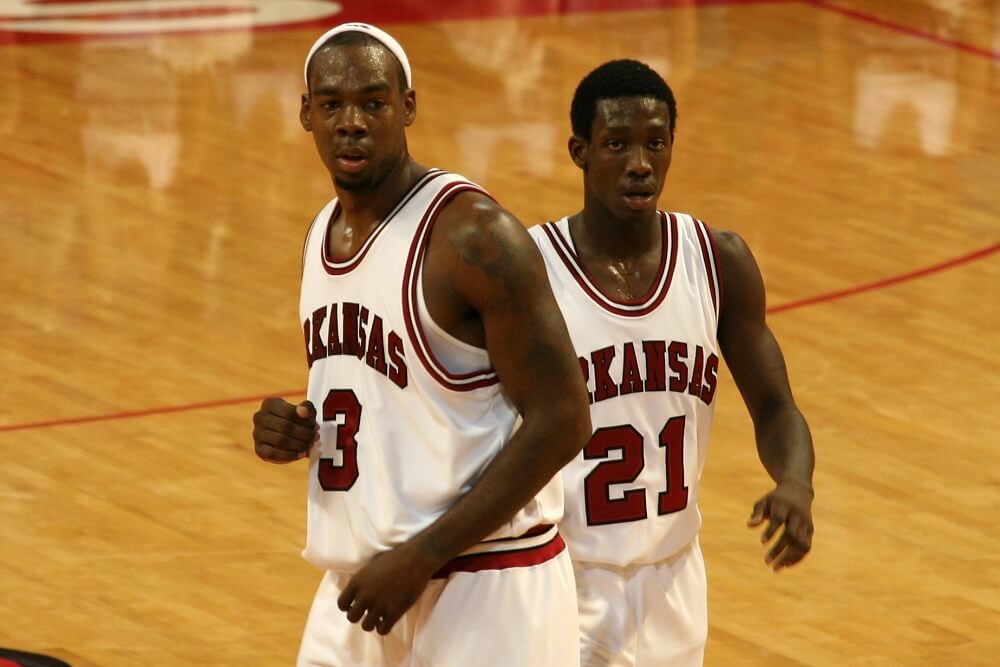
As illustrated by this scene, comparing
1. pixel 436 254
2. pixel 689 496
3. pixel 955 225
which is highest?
pixel 436 254

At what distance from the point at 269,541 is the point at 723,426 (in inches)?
70.2

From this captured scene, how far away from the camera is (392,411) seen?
3.09 meters

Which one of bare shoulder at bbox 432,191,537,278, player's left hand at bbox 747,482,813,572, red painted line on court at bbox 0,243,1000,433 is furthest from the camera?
red painted line on court at bbox 0,243,1000,433

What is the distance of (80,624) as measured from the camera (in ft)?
17.2

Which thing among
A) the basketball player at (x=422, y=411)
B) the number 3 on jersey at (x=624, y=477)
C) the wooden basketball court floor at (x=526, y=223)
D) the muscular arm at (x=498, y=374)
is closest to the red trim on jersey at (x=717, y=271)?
the number 3 on jersey at (x=624, y=477)

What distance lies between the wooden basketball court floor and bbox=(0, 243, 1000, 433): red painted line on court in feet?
0.06

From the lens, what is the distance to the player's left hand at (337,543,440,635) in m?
3.00

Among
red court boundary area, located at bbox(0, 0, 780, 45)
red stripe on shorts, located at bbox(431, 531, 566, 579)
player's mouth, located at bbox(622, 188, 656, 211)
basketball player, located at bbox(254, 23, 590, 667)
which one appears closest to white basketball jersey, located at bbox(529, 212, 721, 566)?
player's mouth, located at bbox(622, 188, 656, 211)

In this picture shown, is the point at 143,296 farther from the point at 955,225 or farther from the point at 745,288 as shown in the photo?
the point at 745,288

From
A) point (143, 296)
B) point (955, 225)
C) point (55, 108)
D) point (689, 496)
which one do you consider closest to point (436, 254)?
point (689, 496)

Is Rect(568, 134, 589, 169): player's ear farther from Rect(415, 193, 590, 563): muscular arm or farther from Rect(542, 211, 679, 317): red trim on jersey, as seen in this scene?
Rect(415, 193, 590, 563): muscular arm

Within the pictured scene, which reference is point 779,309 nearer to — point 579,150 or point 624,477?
point 579,150

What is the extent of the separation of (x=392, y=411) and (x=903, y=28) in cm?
1095

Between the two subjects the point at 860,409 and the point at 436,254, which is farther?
the point at 860,409
